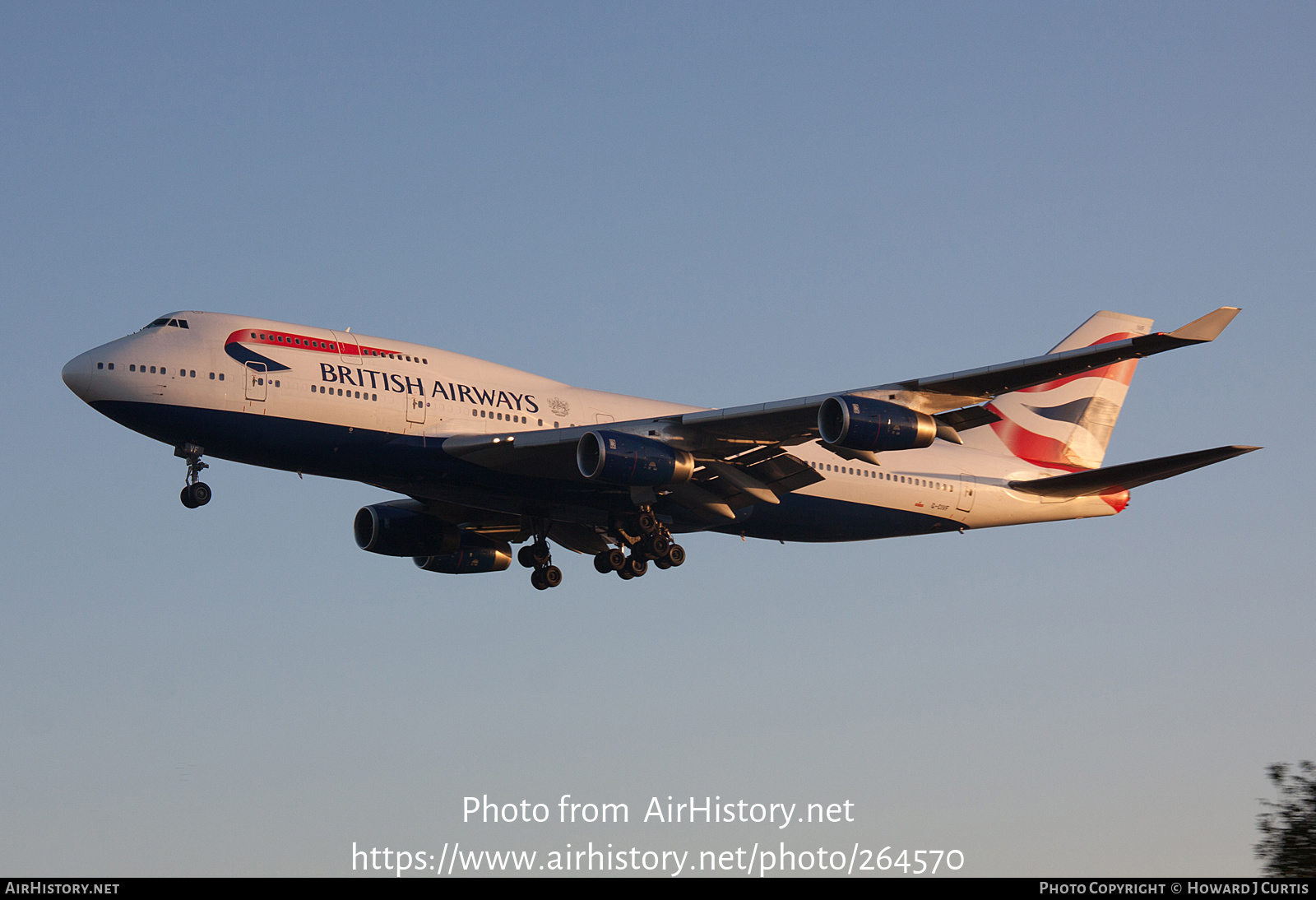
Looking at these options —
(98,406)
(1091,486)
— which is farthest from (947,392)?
(98,406)

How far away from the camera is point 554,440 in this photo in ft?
114

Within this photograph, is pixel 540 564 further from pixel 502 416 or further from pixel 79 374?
pixel 79 374

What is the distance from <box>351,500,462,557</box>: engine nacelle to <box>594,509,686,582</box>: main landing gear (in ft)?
20.2

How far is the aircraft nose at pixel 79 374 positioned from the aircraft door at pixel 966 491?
83.5 feet

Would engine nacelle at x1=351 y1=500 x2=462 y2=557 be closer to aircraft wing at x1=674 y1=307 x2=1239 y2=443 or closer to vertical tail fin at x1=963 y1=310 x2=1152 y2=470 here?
aircraft wing at x1=674 y1=307 x2=1239 y2=443

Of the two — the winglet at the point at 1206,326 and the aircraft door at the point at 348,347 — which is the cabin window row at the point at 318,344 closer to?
the aircraft door at the point at 348,347

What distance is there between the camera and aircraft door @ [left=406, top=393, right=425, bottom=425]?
3484 cm

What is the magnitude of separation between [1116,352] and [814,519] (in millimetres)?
12770

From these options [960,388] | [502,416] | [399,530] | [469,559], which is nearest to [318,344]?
[502,416]

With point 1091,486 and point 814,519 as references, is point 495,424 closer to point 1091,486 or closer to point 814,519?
point 814,519

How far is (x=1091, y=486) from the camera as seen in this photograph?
1641 inches

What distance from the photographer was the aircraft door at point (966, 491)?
43.0 meters
